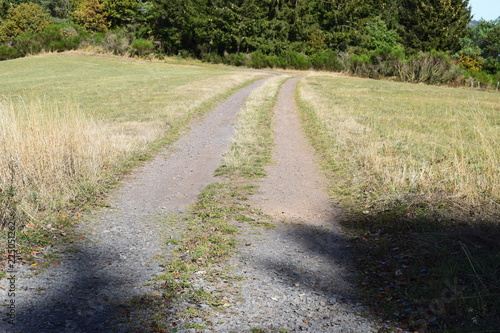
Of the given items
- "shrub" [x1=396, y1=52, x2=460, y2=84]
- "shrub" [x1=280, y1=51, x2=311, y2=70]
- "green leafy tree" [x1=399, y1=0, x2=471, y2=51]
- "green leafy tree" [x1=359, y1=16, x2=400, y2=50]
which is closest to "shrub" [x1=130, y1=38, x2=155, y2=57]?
"shrub" [x1=280, y1=51, x2=311, y2=70]

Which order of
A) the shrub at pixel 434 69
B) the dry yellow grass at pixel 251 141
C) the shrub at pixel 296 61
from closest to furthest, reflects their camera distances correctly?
the dry yellow grass at pixel 251 141, the shrub at pixel 434 69, the shrub at pixel 296 61

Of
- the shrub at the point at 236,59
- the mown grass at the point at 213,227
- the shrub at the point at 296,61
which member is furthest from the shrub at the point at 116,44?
the mown grass at the point at 213,227

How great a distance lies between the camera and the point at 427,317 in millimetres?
3699

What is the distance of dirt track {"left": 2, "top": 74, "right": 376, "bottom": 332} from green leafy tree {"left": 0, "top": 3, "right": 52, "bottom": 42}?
7516 centimetres

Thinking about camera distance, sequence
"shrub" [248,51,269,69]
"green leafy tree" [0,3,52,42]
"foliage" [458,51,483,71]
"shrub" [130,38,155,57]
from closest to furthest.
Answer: "foliage" [458,51,483,71], "shrub" [248,51,269,69], "shrub" [130,38,155,57], "green leafy tree" [0,3,52,42]

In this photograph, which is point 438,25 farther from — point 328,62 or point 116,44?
point 116,44

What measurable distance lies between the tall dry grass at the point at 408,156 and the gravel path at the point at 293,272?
104 centimetres

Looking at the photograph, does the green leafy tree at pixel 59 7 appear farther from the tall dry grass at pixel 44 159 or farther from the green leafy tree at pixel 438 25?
the tall dry grass at pixel 44 159

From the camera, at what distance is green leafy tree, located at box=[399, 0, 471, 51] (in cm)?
5544

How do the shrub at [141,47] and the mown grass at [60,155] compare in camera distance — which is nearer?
the mown grass at [60,155]

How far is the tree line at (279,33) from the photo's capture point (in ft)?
182

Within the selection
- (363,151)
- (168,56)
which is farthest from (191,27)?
(363,151)

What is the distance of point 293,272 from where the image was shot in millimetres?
4574

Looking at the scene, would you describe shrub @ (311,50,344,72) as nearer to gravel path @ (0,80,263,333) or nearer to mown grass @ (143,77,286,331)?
mown grass @ (143,77,286,331)
